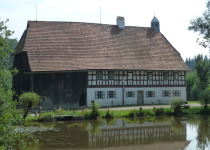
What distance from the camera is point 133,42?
39.6 m

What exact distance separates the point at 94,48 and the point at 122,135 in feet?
64.1

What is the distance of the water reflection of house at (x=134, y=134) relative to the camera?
17.0m

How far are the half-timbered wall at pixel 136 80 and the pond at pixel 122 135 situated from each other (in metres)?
9.88

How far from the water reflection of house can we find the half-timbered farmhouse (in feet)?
38.1

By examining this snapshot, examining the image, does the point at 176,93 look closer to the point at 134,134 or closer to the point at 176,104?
the point at 176,104

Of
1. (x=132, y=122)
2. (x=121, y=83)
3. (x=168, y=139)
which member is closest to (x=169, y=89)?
(x=121, y=83)

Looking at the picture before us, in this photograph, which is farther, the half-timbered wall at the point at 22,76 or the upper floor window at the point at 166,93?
the upper floor window at the point at 166,93

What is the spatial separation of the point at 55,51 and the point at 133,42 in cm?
1149

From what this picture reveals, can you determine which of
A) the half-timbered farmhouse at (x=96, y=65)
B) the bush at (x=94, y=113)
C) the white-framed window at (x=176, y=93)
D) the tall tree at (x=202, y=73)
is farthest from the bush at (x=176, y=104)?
the tall tree at (x=202, y=73)

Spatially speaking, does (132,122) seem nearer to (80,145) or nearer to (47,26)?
(80,145)

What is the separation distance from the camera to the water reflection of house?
17.0m

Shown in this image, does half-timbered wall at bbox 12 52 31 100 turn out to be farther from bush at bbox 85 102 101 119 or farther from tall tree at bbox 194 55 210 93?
tall tree at bbox 194 55 210 93

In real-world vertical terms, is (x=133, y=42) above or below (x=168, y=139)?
above

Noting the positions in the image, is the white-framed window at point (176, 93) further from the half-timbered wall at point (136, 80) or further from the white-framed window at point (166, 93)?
the half-timbered wall at point (136, 80)
